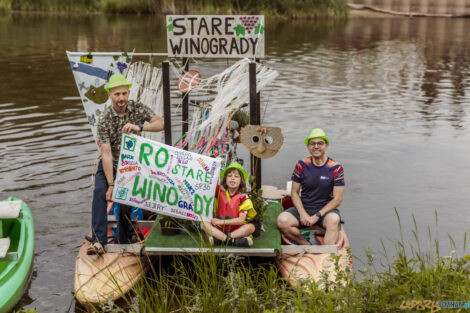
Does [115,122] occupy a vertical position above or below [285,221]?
above

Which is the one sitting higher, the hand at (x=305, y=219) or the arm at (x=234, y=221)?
the arm at (x=234, y=221)

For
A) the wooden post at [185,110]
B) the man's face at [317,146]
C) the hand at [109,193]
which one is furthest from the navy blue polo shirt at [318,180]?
the hand at [109,193]

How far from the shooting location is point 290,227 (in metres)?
6.83

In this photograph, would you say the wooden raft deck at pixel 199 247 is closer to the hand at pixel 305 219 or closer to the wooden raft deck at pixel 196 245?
the wooden raft deck at pixel 196 245

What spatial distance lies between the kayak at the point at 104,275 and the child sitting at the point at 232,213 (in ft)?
2.75

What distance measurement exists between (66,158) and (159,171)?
5444mm

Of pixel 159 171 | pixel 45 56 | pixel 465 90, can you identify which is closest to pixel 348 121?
pixel 465 90

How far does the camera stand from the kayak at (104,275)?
5.83m

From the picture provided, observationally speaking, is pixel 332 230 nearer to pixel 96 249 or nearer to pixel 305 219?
pixel 305 219

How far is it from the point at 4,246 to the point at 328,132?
850 centimetres

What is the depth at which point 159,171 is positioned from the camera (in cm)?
661

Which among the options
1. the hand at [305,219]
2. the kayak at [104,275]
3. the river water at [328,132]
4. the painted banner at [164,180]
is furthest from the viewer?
the river water at [328,132]

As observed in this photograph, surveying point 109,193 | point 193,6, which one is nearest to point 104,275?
point 109,193

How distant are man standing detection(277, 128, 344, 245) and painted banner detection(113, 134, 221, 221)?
956 millimetres
